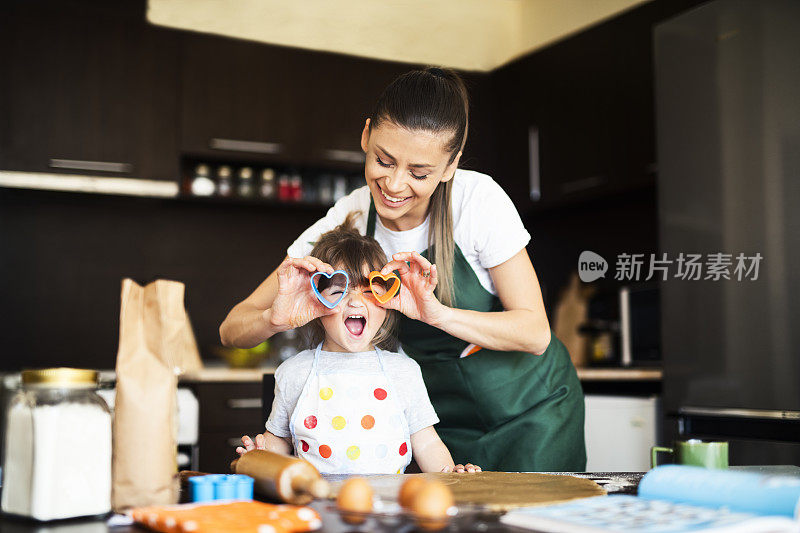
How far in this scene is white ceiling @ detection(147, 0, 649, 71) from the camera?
3922mm

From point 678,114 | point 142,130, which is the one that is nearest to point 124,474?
point 678,114

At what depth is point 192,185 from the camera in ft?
12.0

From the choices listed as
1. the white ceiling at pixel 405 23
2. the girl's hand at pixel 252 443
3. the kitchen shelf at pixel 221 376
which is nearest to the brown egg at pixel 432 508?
the girl's hand at pixel 252 443

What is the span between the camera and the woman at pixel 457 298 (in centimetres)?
145

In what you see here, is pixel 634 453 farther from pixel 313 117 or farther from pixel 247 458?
pixel 247 458

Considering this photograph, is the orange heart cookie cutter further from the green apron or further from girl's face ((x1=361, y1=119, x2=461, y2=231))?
the green apron

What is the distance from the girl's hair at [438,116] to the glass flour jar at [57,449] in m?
0.81

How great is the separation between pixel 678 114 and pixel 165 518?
246 centimetres

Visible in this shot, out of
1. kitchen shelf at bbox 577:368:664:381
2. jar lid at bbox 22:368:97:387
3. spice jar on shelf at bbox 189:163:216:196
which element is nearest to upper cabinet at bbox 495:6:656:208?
kitchen shelf at bbox 577:368:664:381

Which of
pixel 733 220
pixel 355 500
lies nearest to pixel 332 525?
pixel 355 500

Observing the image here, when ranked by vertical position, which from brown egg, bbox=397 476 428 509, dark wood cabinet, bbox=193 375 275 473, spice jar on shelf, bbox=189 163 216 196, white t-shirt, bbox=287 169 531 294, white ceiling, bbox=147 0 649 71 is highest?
white ceiling, bbox=147 0 649 71

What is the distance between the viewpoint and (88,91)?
3.44 m

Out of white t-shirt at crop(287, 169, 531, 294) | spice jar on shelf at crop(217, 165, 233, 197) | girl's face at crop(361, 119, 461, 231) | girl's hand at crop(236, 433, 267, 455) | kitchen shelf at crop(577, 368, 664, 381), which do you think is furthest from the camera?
spice jar on shelf at crop(217, 165, 233, 197)

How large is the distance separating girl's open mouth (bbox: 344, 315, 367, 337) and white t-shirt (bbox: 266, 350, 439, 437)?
0.06 meters
